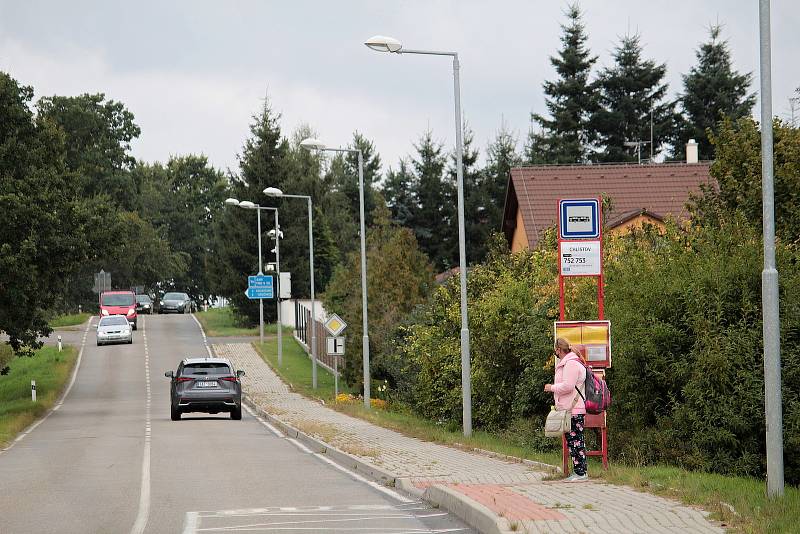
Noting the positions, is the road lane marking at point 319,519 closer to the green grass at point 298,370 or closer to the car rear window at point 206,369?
the car rear window at point 206,369

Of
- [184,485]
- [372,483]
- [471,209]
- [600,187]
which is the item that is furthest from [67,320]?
[372,483]

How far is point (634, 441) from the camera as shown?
1909 cm

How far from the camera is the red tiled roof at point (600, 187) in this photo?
49094 millimetres

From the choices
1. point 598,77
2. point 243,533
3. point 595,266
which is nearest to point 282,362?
point 598,77

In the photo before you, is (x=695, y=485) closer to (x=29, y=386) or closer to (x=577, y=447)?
(x=577, y=447)

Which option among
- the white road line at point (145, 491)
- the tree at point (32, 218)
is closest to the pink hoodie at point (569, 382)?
the white road line at point (145, 491)

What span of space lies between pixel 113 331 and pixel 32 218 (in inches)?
1057

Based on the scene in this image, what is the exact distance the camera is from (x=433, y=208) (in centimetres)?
8638

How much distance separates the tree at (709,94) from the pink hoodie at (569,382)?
61.0 meters

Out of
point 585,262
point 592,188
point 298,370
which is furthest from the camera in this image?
point 298,370

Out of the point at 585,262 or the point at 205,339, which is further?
the point at 205,339

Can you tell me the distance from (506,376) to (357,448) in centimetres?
539

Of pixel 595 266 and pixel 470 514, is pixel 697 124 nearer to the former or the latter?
pixel 595 266

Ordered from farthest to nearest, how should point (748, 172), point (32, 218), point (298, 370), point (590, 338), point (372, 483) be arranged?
point (298, 370)
point (32, 218)
point (748, 172)
point (372, 483)
point (590, 338)
